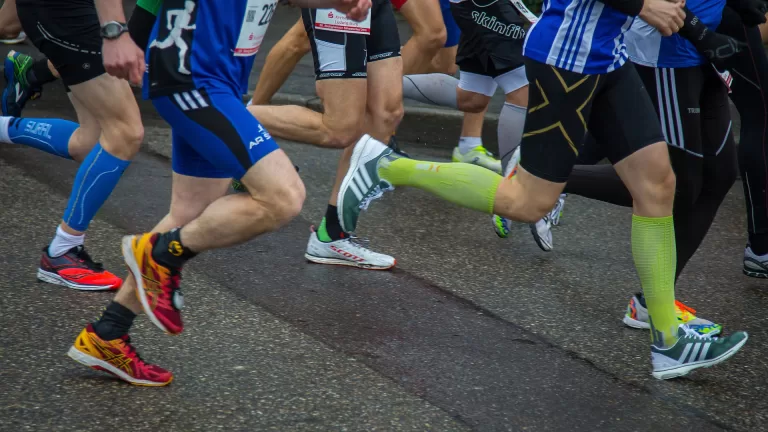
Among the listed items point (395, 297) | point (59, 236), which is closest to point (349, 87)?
point (395, 297)

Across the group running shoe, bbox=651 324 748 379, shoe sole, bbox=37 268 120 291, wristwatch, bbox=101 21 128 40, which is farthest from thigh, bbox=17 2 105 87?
running shoe, bbox=651 324 748 379

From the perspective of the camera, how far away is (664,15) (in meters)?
3.64

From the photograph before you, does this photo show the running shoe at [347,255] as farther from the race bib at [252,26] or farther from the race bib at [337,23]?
the race bib at [252,26]

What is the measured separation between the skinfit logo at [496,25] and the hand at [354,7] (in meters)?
2.51

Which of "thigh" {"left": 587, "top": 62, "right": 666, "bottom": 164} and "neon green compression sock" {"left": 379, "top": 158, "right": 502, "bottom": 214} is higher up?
"thigh" {"left": 587, "top": 62, "right": 666, "bottom": 164}

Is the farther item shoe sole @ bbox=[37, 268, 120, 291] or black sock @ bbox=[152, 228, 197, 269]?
shoe sole @ bbox=[37, 268, 120, 291]

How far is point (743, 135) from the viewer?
5016 millimetres

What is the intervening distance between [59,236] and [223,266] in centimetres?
73

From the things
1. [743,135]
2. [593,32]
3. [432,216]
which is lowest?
[432,216]

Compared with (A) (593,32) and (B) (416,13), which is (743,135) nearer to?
(A) (593,32)

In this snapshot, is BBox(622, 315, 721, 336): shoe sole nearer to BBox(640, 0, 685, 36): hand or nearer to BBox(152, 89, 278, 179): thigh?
BBox(640, 0, 685, 36): hand

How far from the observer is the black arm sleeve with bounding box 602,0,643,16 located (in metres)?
3.50

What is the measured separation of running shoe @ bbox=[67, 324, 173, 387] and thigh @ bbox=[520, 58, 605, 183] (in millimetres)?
1505

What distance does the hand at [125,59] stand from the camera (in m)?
3.17
